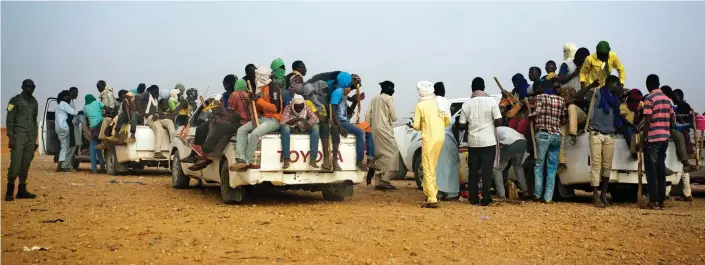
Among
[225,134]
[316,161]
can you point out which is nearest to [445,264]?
[316,161]

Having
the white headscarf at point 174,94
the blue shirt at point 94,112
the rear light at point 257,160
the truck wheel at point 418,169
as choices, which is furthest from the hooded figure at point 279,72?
the blue shirt at point 94,112

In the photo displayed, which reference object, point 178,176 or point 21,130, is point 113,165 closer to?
point 178,176

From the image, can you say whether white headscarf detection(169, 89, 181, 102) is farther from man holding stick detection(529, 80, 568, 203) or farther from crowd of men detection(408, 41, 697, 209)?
man holding stick detection(529, 80, 568, 203)

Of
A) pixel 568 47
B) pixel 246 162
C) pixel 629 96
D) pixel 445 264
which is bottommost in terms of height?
pixel 445 264

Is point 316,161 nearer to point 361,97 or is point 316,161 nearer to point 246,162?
point 246,162

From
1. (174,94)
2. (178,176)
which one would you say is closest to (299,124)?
(178,176)

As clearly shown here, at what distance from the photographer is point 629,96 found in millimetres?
11219

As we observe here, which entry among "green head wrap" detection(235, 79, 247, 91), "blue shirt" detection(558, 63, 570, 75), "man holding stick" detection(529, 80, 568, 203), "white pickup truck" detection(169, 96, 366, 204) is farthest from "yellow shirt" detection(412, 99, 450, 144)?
"blue shirt" detection(558, 63, 570, 75)

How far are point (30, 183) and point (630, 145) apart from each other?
11.1 meters

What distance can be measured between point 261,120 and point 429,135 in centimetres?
237

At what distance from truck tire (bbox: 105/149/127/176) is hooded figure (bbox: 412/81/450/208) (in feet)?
30.7

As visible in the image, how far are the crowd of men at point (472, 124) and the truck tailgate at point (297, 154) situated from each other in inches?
3.7

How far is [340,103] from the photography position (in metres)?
11.1

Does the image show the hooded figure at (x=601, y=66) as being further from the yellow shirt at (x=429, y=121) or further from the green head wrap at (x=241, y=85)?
the green head wrap at (x=241, y=85)
